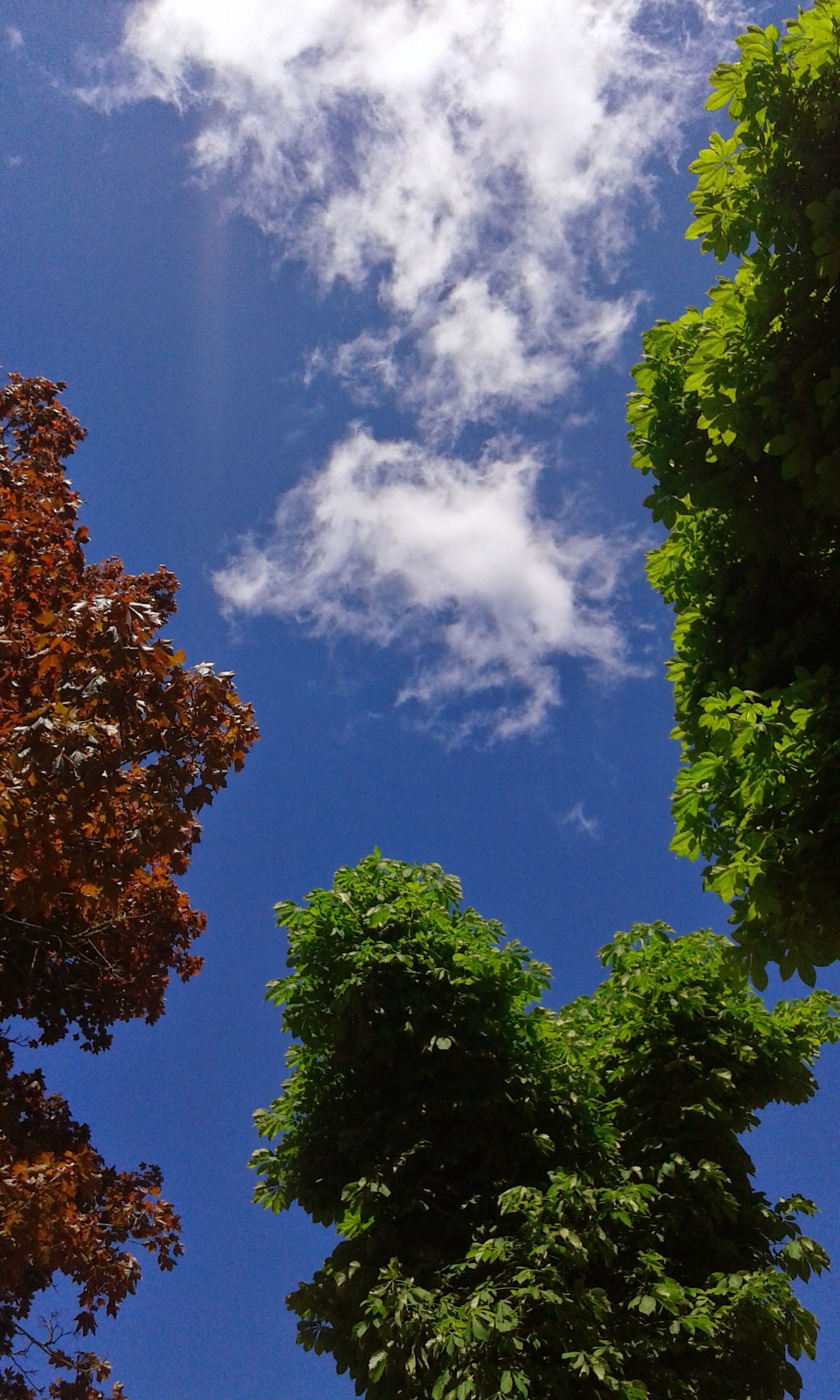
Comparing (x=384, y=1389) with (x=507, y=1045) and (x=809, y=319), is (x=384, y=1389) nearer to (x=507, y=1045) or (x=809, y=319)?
(x=507, y=1045)

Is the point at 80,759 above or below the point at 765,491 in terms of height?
below

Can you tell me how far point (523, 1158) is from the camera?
1009cm

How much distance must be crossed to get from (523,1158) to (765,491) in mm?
7875

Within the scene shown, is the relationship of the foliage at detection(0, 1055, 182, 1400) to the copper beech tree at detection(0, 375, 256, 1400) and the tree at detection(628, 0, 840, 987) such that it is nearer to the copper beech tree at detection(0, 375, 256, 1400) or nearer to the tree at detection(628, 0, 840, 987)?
the copper beech tree at detection(0, 375, 256, 1400)

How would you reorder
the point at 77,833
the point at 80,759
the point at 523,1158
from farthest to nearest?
the point at 523,1158, the point at 77,833, the point at 80,759

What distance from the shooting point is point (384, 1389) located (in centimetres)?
842

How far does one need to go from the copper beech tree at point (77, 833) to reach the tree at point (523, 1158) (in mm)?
2009

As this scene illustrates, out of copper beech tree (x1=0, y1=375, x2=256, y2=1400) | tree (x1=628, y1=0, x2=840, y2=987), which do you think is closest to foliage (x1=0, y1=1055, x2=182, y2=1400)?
copper beech tree (x1=0, y1=375, x2=256, y2=1400)

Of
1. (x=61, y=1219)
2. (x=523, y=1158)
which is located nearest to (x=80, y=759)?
(x=61, y=1219)

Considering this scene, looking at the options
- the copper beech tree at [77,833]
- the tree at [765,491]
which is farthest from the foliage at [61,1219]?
the tree at [765,491]

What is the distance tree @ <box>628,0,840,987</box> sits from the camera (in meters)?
6.14

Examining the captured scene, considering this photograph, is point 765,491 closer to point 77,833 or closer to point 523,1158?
point 77,833

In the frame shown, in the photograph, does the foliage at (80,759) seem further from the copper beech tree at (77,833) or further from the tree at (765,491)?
the tree at (765,491)

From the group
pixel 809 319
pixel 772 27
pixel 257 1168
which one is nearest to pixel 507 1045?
pixel 257 1168
